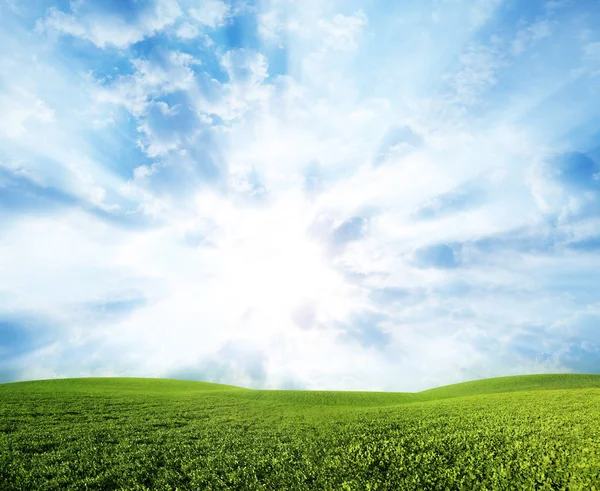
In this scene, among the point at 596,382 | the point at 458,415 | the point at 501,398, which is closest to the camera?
the point at 458,415

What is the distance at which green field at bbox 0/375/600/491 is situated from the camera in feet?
65.0

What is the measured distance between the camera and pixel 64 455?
23.4 meters

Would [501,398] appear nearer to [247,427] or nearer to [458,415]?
[458,415]

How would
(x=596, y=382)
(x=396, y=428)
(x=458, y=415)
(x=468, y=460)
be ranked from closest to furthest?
(x=468, y=460) → (x=396, y=428) → (x=458, y=415) → (x=596, y=382)

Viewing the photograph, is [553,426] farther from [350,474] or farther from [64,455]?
[64,455]

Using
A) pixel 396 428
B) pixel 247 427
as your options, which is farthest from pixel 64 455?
pixel 396 428

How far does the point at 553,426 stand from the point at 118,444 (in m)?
34.6

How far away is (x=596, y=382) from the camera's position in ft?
249

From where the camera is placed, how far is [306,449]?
83.0 feet

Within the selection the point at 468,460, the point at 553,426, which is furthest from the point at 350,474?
the point at 553,426

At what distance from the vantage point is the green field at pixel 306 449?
19812mm

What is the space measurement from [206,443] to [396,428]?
630 inches

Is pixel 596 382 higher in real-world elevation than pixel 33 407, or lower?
lower

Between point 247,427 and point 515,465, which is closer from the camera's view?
point 515,465
